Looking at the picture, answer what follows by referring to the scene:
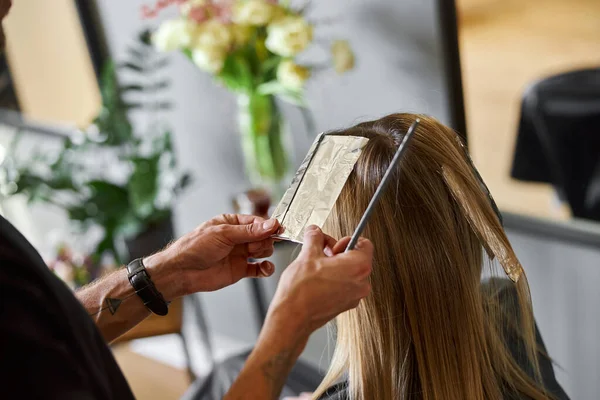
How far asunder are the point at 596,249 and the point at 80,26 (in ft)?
7.02

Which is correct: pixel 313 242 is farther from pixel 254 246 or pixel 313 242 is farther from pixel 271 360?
pixel 254 246

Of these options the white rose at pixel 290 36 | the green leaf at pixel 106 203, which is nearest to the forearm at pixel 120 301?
the white rose at pixel 290 36

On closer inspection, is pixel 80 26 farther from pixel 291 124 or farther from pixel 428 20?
pixel 428 20

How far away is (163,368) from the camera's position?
2795 mm

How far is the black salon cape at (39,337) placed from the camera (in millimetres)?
672

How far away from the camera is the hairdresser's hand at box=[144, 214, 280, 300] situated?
3.50 ft

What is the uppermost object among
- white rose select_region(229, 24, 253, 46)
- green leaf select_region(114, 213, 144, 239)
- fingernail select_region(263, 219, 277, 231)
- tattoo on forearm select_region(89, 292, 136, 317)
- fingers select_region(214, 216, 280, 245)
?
white rose select_region(229, 24, 253, 46)

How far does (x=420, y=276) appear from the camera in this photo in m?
0.92

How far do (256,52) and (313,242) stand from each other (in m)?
1.11

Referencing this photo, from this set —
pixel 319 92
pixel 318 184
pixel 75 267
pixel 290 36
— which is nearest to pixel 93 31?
pixel 75 267

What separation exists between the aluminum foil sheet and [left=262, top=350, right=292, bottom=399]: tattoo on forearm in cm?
19

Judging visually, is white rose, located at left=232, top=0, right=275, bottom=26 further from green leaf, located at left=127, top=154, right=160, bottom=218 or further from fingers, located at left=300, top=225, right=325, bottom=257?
fingers, located at left=300, top=225, right=325, bottom=257

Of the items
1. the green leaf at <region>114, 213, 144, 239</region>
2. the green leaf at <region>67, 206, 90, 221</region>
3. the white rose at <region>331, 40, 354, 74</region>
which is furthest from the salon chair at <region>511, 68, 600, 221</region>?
the green leaf at <region>67, 206, 90, 221</region>

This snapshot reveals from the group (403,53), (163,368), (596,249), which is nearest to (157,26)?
(403,53)
